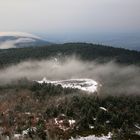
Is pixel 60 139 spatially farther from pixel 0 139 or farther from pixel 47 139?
pixel 0 139

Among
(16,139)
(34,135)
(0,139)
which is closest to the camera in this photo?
(0,139)

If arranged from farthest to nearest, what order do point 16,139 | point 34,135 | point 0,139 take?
point 34,135 → point 16,139 → point 0,139

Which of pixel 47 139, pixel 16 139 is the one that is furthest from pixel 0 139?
pixel 47 139

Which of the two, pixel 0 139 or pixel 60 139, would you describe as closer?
pixel 0 139

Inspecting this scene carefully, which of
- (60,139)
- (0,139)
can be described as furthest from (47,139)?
(0,139)

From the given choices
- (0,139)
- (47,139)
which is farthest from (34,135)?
(0,139)

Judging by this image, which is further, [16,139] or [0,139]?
[16,139]

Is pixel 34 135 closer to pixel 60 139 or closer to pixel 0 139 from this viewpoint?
pixel 60 139
